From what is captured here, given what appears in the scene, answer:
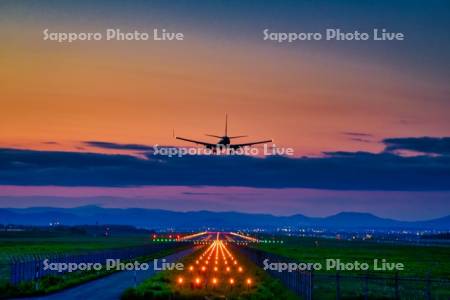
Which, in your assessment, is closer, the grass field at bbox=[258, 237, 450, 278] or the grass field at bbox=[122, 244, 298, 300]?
the grass field at bbox=[122, 244, 298, 300]

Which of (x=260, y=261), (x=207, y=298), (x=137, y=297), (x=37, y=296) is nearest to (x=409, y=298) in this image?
(x=207, y=298)

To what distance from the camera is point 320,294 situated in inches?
2003

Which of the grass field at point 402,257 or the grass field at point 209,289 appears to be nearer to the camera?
the grass field at point 209,289

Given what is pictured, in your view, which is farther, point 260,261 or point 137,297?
point 260,261

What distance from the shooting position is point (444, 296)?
172ft

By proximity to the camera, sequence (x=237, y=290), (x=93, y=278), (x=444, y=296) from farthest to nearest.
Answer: (x=93, y=278) < (x=444, y=296) < (x=237, y=290)

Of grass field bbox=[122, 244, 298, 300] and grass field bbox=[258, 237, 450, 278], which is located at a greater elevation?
grass field bbox=[258, 237, 450, 278]

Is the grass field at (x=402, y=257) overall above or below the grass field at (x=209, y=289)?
above

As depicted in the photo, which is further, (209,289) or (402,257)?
(402,257)

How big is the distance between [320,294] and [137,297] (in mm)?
14011

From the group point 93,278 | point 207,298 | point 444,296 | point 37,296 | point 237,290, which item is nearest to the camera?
point 207,298

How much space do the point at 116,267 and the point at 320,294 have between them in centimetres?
3211

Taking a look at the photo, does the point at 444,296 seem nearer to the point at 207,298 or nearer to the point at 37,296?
the point at 207,298

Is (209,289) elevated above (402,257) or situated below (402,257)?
below
